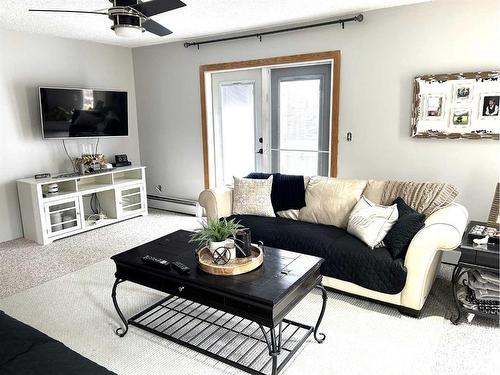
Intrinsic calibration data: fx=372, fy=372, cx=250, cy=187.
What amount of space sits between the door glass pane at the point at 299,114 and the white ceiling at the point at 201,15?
2.32 feet

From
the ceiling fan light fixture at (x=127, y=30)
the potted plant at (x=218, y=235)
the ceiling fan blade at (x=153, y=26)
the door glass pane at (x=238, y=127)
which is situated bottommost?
the potted plant at (x=218, y=235)

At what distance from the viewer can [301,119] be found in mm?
4387

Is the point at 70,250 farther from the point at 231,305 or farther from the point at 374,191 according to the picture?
the point at 374,191

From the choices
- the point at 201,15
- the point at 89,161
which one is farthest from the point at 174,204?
the point at 201,15

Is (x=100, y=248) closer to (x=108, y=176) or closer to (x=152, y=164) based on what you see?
(x=108, y=176)

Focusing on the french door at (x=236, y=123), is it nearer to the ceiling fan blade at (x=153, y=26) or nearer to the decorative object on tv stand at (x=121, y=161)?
the decorative object on tv stand at (x=121, y=161)

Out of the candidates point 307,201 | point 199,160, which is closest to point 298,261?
point 307,201

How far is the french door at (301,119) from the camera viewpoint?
421cm

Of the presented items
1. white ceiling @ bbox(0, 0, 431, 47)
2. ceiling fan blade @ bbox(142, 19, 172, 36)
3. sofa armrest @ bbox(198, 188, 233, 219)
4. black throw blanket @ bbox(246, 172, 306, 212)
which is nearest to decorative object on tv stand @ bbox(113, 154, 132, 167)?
white ceiling @ bbox(0, 0, 431, 47)

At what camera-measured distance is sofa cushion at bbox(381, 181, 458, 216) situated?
3.00 m

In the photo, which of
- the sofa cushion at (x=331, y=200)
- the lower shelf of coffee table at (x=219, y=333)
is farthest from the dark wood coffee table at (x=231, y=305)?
the sofa cushion at (x=331, y=200)

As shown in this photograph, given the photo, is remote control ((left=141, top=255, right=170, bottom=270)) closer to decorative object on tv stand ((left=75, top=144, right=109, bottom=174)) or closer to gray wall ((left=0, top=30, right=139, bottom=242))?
decorative object on tv stand ((left=75, top=144, right=109, bottom=174))

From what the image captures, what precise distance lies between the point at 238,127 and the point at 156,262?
293cm

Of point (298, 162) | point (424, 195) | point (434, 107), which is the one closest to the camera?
point (424, 195)
